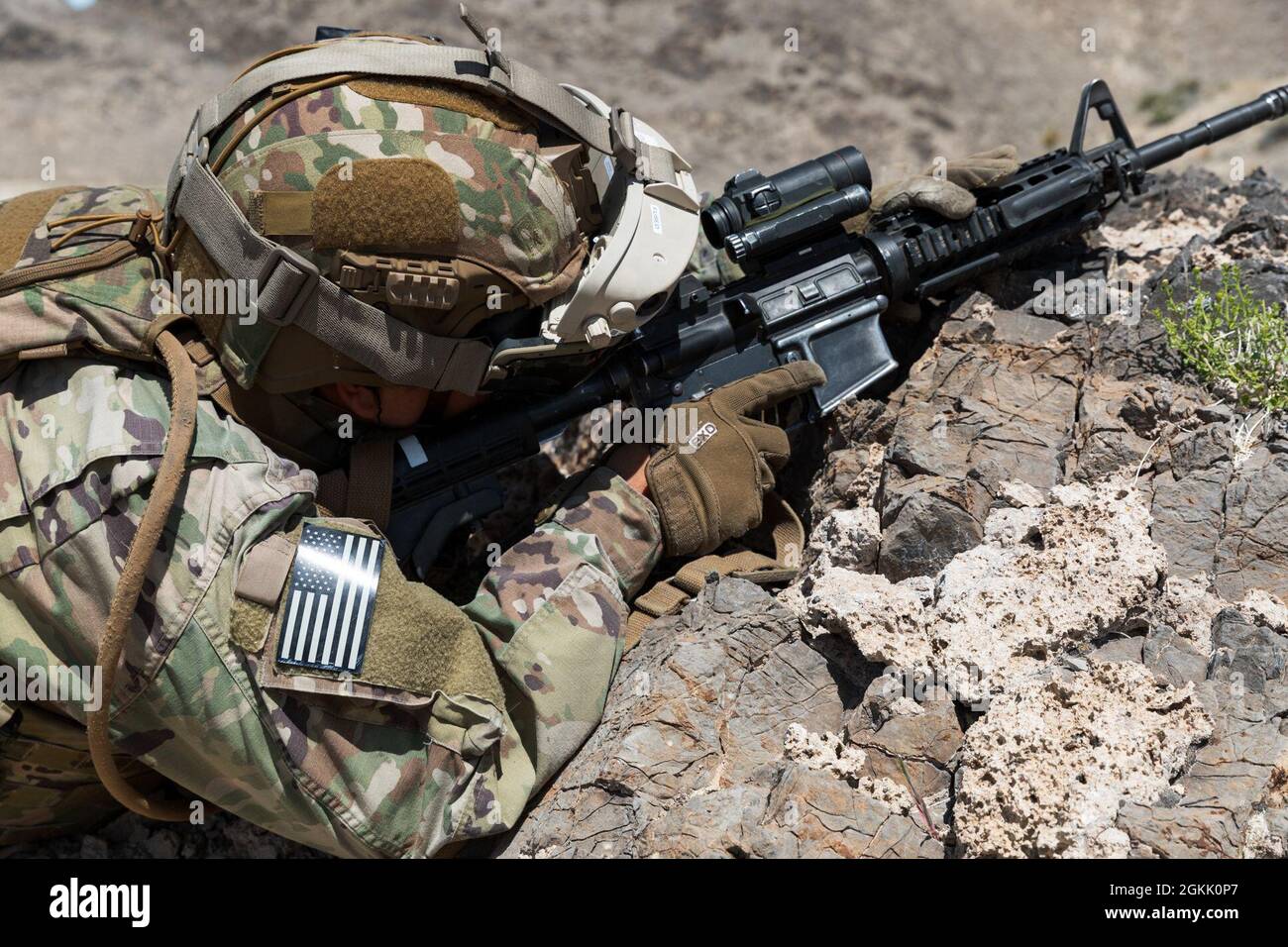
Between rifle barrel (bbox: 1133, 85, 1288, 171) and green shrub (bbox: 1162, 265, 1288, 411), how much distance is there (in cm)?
68

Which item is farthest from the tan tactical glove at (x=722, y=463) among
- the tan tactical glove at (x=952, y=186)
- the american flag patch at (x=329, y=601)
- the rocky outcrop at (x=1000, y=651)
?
the american flag patch at (x=329, y=601)

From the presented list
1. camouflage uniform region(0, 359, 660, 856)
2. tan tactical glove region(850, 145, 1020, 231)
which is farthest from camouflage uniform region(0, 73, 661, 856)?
tan tactical glove region(850, 145, 1020, 231)

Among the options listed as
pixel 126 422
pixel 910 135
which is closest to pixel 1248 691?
pixel 126 422

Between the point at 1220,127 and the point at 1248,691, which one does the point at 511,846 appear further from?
the point at 1220,127

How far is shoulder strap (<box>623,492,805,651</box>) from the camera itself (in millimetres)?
3873

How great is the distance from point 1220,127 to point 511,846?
12.8 feet

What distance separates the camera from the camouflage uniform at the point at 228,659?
3.06m

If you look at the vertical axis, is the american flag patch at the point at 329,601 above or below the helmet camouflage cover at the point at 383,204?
below

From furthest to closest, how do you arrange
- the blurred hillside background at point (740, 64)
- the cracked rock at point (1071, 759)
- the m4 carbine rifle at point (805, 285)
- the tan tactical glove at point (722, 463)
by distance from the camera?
the blurred hillside background at point (740, 64) < the m4 carbine rifle at point (805, 285) < the tan tactical glove at point (722, 463) < the cracked rock at point (1071, 759)

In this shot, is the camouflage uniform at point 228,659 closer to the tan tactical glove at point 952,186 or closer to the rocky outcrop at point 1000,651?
the rocky outcrop at point 1000,651

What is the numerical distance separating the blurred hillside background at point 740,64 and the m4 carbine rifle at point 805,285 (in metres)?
7.14

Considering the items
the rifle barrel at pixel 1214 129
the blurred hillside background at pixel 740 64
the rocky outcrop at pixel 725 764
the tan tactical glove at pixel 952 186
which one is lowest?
the rocky outcrop at pixel 725 764

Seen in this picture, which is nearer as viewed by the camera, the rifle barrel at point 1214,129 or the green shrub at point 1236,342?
the green shrub at point 1236,342

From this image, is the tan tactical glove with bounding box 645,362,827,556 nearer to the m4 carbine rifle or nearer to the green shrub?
the m4 carbine rifle
